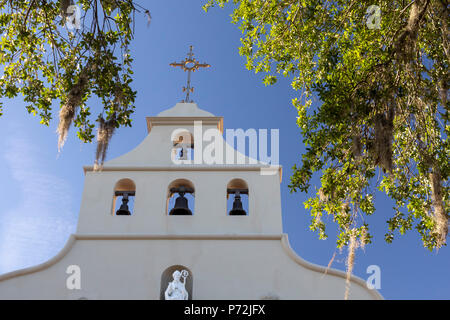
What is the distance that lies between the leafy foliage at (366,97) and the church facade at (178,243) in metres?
1.38

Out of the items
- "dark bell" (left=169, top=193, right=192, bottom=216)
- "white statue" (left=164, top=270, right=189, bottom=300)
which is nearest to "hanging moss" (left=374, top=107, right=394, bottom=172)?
"white statue" (left=164, top=270, right=189, bottom=300)

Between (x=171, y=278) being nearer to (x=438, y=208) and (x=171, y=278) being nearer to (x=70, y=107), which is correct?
(x=70, y=107)

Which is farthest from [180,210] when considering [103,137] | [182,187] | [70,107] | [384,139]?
[384,139]

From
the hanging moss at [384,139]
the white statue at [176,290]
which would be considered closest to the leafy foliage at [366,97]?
the hanging moss at [384,139]

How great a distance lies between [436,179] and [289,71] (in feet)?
11.3

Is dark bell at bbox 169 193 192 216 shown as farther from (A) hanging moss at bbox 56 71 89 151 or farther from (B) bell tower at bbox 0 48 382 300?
(A) hanging moss at bbox 56 71 89 151

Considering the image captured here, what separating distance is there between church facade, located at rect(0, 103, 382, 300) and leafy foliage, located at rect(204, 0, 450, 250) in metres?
1.38

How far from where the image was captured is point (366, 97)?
283 inches

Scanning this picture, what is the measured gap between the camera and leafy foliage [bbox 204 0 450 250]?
6.65 metres

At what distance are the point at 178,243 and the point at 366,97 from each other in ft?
14.7

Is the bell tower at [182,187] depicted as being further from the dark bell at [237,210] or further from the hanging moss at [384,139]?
the hanging moss at [384,139]

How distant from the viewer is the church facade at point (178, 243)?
9.49 metres
